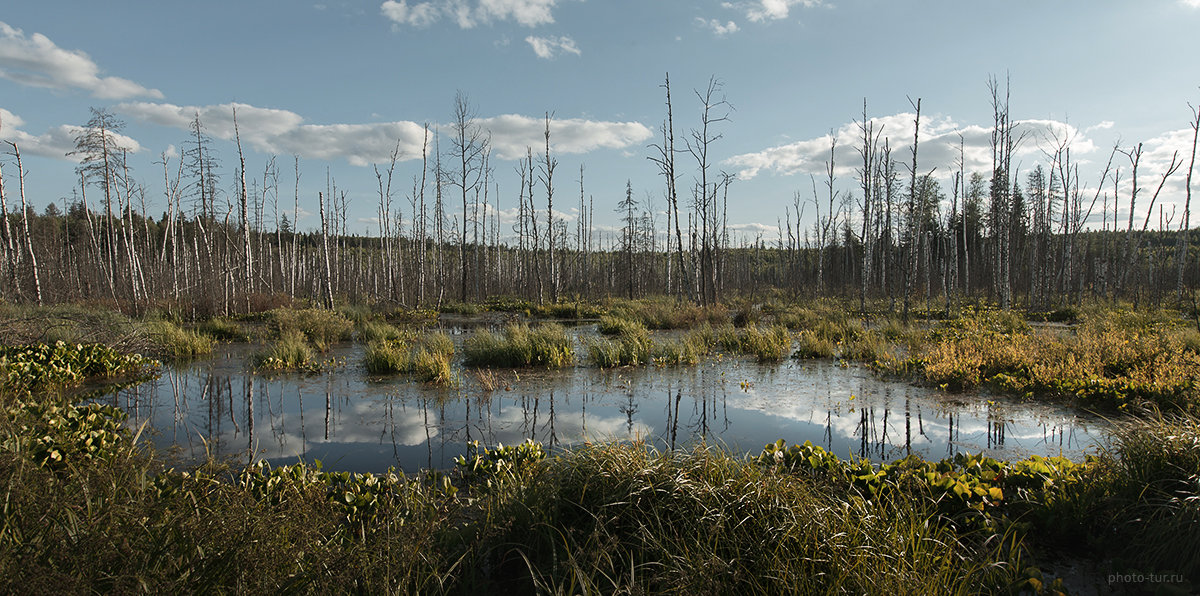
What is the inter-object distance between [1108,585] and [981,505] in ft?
2.24

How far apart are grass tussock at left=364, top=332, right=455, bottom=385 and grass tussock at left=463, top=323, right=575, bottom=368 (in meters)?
0.53

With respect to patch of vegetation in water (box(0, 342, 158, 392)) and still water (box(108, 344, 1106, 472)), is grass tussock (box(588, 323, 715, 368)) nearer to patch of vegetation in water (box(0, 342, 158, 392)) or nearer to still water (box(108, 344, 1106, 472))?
still water (box(108, 344, 1106, 472))

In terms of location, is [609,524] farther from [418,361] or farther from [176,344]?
[176,344]

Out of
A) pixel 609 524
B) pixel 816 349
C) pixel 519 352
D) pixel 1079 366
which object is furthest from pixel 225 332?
pixel 1079 366

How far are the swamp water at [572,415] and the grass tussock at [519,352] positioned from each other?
437mm

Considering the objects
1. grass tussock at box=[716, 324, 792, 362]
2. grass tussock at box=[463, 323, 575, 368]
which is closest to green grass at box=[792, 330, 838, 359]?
grass tussock at box=[716, 324, 792, 362]

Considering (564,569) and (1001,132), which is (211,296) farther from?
(1001,132)

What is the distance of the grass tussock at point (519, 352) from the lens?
10.8 m

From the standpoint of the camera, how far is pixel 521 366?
1086 cm

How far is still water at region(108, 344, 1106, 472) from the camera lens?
236 inches

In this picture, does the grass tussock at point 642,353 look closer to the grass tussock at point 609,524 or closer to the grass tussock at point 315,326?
the grass tussock at point 609,524

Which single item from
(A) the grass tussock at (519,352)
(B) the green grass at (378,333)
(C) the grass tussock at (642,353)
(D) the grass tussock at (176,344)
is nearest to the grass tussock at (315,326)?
(B) the green grass at (378,333)

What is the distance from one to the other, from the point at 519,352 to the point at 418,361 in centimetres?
191

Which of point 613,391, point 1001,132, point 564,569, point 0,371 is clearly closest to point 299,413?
point 0,371
